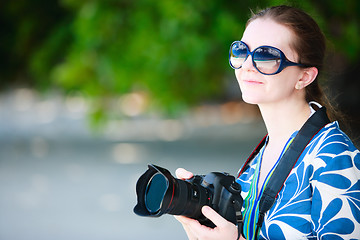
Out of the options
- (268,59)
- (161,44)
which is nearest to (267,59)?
(268,59)

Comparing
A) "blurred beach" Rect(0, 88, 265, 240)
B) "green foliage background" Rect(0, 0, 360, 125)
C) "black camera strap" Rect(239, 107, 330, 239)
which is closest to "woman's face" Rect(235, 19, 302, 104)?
"black camera strap" Rect(239, 107, 330, 239)

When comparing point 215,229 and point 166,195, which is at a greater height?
point 166,195

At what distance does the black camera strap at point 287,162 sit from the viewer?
1.17 meters

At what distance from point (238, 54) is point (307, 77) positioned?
193mm

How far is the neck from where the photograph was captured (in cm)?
127

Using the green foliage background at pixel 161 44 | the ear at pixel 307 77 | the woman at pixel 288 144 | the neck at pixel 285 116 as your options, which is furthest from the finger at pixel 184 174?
the green foliage background at pixel 161 44

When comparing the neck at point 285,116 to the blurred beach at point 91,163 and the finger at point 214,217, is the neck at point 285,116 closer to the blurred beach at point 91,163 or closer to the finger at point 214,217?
the finger at point 214,217

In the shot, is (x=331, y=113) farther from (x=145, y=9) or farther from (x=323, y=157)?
(x=145, y=9)

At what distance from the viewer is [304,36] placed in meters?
1.25

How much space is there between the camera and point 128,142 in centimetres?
1227

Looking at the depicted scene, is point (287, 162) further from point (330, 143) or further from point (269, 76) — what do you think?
point (269, 76)

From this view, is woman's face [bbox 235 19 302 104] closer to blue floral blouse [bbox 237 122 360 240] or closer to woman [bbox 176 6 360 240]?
woman [bbox 176 6 360 240]

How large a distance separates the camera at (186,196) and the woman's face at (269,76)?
228 millimetres

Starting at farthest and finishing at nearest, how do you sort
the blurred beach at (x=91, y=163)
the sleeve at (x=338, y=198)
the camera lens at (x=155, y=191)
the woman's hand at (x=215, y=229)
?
the blurred beach at (x=91, y=163) < the camera lens at (x=155, y=191) < the woman's hand at (x=215, y=229) < the sleeve at (x=338, y=198)
